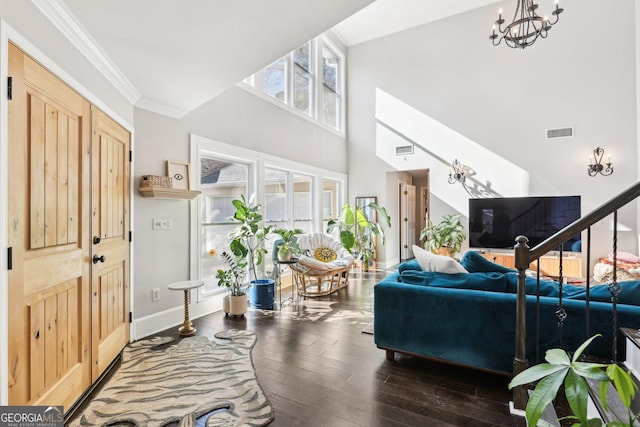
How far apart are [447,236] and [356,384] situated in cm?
444

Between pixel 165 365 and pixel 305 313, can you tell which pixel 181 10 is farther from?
pixel 305 313

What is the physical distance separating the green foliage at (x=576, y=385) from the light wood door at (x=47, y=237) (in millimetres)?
2194

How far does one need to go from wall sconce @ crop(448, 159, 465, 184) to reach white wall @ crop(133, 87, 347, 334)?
3.91 meters

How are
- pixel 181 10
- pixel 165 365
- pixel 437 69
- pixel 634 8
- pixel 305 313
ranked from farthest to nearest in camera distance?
pixel 437 69 → pixel 634 8 → pixel 305 313 → pixel 165 365 → pixel 181 10

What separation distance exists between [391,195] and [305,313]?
4152 mm

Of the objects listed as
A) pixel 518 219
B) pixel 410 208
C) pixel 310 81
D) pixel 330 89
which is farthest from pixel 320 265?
pixel 410 208

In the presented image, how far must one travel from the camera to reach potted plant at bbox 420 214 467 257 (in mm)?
6027

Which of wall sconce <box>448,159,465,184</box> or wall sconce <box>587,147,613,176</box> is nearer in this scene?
wall sconce <box>587,147,613,176</box>

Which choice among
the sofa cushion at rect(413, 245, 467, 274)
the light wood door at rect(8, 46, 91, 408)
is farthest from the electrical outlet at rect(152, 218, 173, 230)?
the sofa cushion at rect(413, 245, 467, 274)

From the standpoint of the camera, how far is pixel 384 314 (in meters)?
2.62

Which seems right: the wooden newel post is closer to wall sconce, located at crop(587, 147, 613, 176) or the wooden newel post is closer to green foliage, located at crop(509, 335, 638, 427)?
green foliage, located at crop(509, 335, 638, 427)

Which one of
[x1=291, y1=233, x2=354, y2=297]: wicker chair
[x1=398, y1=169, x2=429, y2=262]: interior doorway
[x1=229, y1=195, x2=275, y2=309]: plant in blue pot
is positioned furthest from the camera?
[x1=398, y1=169, x2=429, y2=262]: interior doorway

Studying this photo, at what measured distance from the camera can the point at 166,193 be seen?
323cm

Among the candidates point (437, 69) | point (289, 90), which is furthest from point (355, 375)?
point (437, 69)
